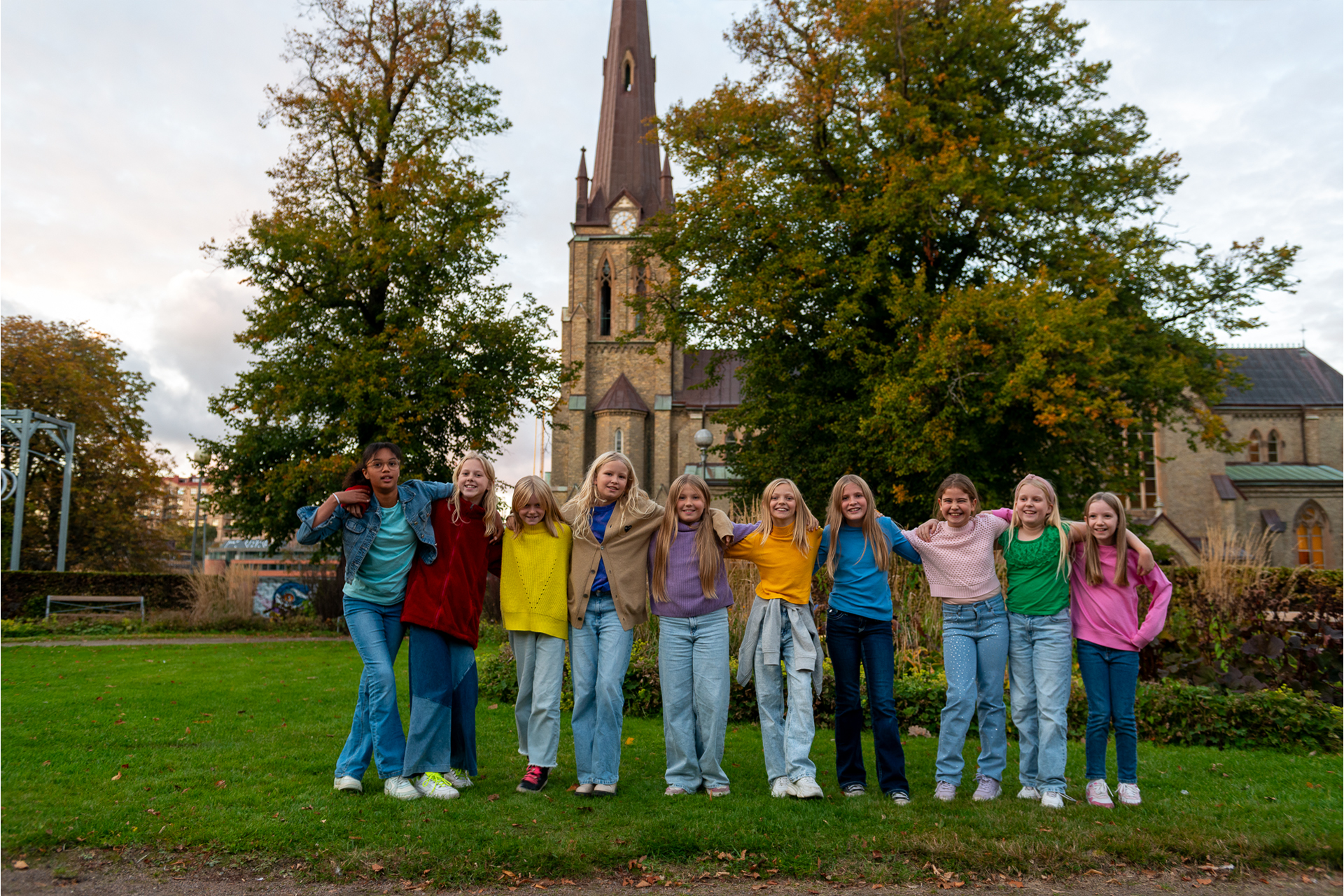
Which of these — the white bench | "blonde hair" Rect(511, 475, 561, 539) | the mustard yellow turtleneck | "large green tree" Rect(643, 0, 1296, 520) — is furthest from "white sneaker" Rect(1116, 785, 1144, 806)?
the white bench

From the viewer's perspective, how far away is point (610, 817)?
171 inches

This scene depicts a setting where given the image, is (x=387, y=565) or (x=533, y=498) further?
(x=533, y=498)

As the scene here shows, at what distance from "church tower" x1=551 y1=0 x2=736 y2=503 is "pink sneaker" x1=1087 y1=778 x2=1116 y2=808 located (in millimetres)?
34039

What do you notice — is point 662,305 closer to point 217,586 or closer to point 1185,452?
point 217,586

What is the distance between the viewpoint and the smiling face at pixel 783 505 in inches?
199

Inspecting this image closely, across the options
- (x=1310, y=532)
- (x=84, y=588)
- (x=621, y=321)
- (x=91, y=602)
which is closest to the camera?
(x=91, y=602)

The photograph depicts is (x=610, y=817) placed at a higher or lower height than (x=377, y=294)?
lower

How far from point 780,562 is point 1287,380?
147ft

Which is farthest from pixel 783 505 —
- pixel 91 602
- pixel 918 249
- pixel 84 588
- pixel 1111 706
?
pixel 84 588

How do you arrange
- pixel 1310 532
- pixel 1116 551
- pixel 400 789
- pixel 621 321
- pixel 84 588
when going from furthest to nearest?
pixel 621 321
pixel 1310 532
pixel 84 588
pixel 1116 551
pixel 400 789

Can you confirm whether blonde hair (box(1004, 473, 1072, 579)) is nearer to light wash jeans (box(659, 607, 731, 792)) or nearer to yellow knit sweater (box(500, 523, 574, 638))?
light wash jeans (box(659, 607, 731, 792))

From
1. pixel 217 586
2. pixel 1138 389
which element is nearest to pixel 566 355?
pixel 217 586

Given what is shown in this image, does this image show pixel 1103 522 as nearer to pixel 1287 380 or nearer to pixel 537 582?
pixel 537 582

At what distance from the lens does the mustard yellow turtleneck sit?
5.06 meters
